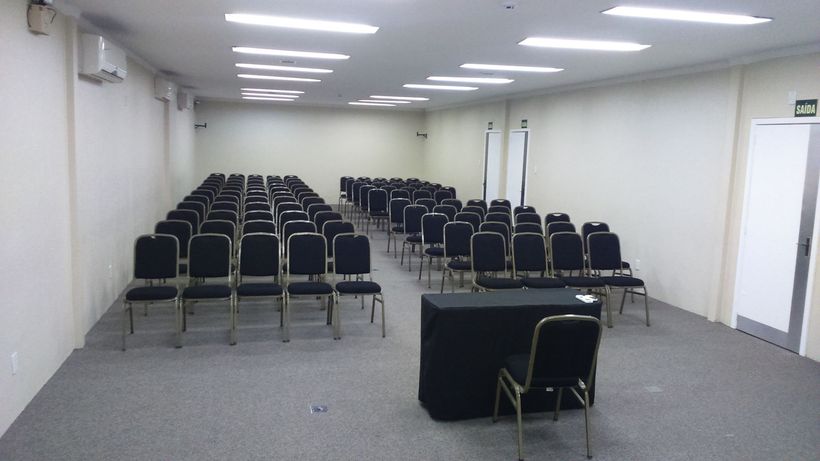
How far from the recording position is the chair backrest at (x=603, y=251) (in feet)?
26.1

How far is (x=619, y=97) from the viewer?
1032cm

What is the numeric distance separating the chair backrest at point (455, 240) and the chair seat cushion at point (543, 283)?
154cm

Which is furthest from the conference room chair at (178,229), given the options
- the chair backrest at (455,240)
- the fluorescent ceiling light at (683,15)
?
the fluorescent ceiling light at (683,15)

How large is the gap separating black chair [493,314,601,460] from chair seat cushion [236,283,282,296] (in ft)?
10.1

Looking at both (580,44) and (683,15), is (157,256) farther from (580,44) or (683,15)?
(683,15)

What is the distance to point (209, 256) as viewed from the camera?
21.8 feet

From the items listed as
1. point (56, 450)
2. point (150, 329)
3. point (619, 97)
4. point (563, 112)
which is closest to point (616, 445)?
point (56, 450)

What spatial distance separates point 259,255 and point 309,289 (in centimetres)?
82

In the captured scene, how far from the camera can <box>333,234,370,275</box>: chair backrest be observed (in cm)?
714

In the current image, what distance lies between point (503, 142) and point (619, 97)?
16.2 feet

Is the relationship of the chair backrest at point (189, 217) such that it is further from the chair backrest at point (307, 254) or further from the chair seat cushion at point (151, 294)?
the chair seat cushion at point (151, 294)

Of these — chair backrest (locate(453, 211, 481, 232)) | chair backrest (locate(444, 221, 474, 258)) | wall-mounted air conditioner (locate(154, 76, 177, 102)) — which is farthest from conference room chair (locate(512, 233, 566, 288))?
wall-mounted air conditioner (locate(154, 76, 177, 102))

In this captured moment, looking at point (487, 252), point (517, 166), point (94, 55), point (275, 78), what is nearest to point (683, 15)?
point (487, 252)

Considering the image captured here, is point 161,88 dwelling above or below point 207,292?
above
